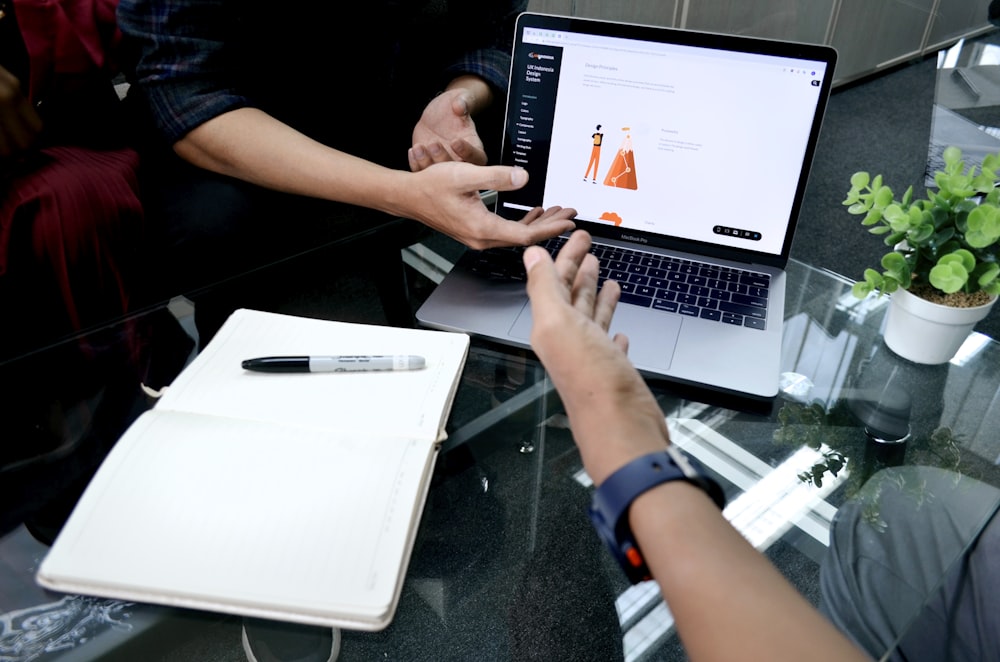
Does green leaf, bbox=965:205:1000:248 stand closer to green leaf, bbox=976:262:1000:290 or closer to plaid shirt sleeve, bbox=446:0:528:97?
green leaf, bbox=976:262:1000:290

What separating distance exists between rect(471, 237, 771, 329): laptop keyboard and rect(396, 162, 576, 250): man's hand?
0.19 ft

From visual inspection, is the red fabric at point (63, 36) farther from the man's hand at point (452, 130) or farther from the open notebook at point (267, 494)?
the open notebook at point (267, 494)

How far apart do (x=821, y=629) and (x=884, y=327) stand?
57 cm

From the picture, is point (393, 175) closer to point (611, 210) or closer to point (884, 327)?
point (611, 210)

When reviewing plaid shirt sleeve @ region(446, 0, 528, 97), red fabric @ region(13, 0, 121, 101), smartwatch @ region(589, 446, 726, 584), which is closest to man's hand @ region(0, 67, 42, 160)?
red fabric @ region(13, 0, 121, 101)

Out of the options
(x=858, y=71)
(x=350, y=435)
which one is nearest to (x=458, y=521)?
(x=350, y=435)

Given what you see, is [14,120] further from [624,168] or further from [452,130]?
[624,168]

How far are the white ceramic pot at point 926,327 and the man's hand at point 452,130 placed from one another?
0.57 meters

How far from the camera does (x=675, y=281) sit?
888 mm

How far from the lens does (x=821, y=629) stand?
421 mm

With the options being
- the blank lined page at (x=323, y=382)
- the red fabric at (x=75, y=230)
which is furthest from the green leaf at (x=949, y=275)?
the red fabric at (x=75, y=230)

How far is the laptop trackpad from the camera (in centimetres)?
78

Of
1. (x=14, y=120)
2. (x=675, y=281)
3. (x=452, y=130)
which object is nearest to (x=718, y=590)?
(x=675, y=281)

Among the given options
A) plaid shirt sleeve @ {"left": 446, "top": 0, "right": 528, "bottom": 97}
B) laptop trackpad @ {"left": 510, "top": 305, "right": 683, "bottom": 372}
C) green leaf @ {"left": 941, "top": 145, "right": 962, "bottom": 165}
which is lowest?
laptop trackpad @ {"left": 510, "top": 305, "right": 683, "bottom": 372}
